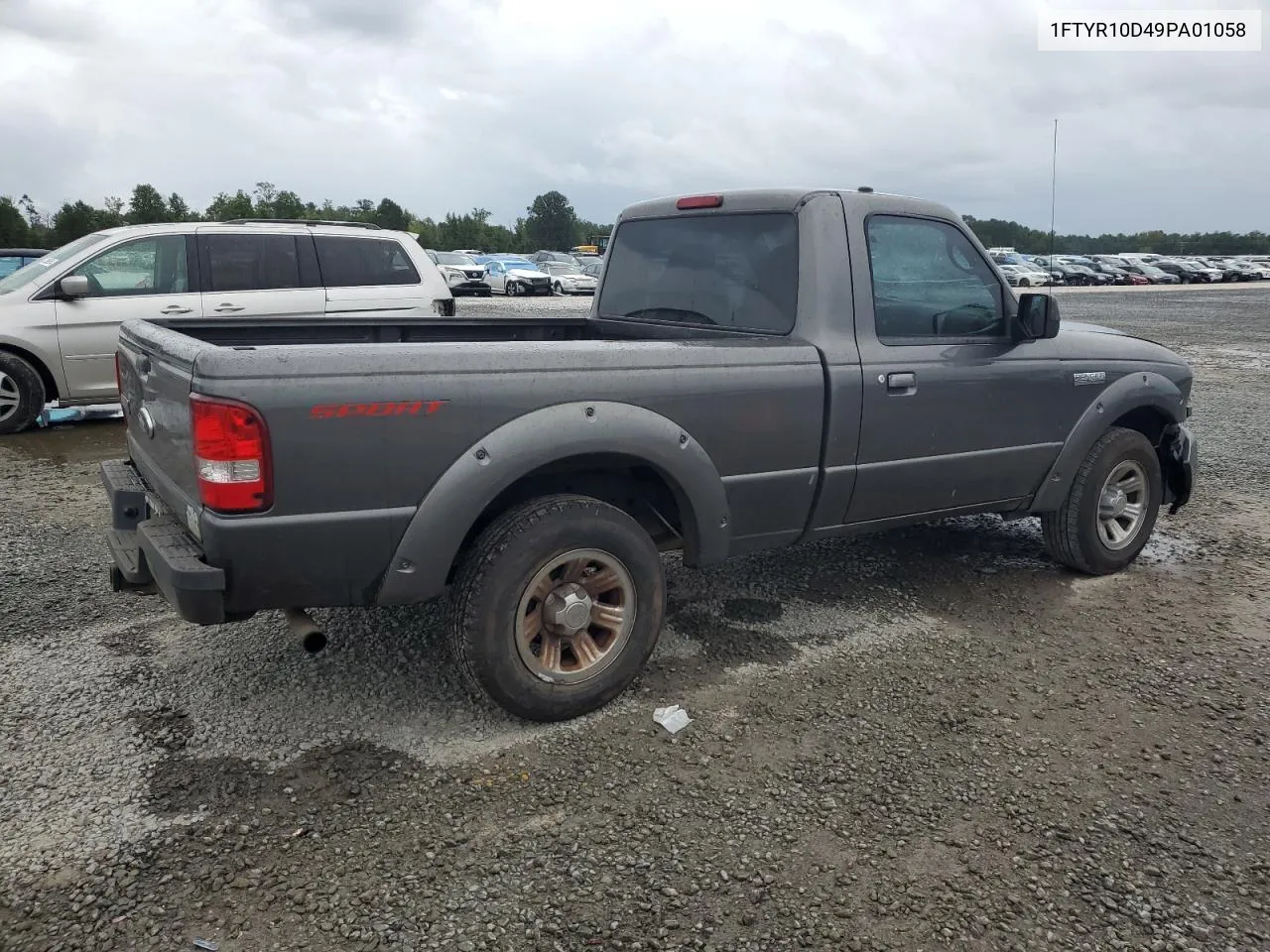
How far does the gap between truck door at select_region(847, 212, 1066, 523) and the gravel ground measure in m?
0.67

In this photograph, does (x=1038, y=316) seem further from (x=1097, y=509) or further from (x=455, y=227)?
(x=455, y=227)

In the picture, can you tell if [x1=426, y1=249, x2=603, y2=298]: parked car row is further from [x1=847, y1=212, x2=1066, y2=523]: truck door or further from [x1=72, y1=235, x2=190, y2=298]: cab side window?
[x1=847, y1=212, x2=1066, y2=523]: truck door

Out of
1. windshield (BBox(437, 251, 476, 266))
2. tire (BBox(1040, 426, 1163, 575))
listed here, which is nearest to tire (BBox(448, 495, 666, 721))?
tire (BBox(1040, 426, 1163, 575))

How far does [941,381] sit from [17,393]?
7740 millimetres

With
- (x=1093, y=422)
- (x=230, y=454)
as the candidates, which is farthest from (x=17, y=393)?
(x=1093, y=422)

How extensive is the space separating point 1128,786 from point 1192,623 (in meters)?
1.71

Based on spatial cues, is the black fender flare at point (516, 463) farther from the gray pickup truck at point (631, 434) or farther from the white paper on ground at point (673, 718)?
the white paper on ground at point (673, 718)

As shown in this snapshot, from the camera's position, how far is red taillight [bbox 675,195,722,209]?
14.6ft

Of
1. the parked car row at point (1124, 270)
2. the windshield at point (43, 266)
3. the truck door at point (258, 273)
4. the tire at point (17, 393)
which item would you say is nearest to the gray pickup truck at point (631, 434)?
the truck door at point (258, 273)

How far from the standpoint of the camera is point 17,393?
834cm

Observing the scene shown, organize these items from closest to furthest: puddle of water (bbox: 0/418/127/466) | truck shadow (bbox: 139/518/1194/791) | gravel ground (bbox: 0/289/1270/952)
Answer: gravel ground (bbox: 0/289/1270/952), truck shadow (bbox: 139/518/1194/791), puddle of water (bbox: 0/418/127/466)

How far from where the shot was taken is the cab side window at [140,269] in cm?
852

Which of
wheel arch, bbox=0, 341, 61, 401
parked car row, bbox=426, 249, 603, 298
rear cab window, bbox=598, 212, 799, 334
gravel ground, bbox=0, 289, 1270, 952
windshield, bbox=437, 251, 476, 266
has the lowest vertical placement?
gravel ground, bbox=0, 289, 1270, 952

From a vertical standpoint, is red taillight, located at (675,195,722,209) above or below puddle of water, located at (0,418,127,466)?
above
